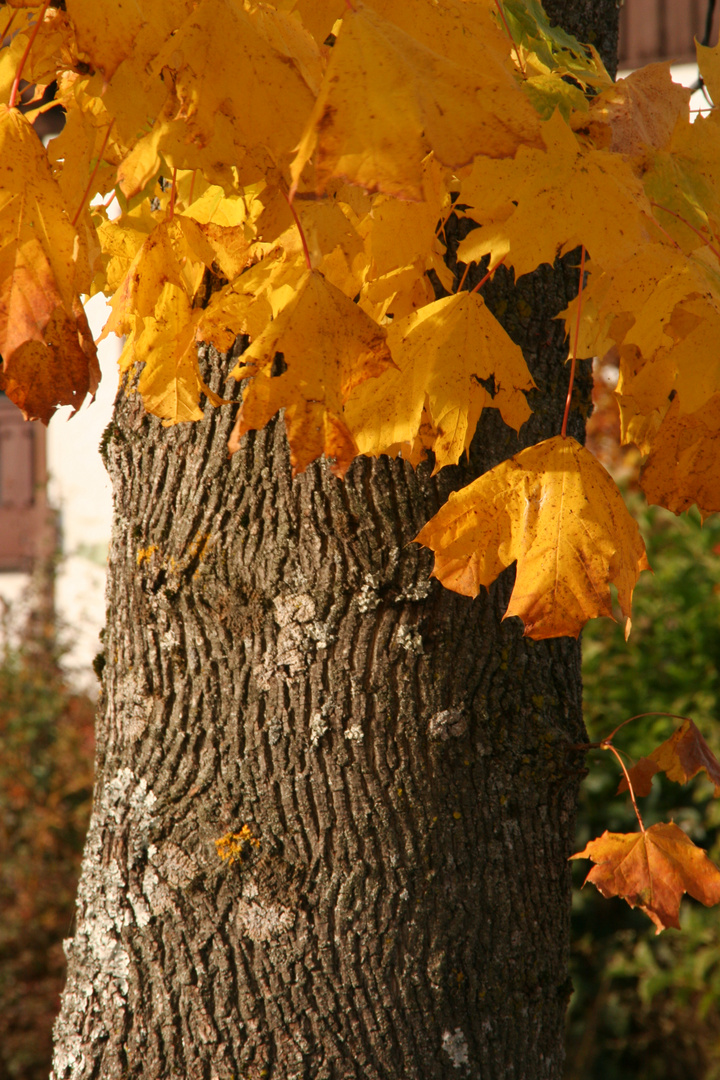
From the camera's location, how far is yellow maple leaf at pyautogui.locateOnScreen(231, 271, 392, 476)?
92 centimetres

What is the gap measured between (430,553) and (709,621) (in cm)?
261

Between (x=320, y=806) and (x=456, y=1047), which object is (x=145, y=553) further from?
(x=456, y=1047)

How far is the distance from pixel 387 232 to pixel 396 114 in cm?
31

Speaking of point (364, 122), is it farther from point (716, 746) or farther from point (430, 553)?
point (716, 746)

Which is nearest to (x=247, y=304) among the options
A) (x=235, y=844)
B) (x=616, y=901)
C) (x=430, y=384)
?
(x=430, y=384)

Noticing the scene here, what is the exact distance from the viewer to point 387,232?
1003mm

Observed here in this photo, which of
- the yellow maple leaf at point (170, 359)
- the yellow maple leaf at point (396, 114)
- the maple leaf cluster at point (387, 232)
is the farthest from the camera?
the yellow maple leaf at point (170, 359)

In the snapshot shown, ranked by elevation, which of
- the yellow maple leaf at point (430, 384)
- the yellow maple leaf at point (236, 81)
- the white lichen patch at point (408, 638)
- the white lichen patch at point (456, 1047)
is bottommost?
the white lichen patch at point (456, 1047)

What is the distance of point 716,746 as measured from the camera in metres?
3.32

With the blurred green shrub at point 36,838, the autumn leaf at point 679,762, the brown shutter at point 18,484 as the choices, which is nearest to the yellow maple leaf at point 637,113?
the autumn leaf at point 679,762

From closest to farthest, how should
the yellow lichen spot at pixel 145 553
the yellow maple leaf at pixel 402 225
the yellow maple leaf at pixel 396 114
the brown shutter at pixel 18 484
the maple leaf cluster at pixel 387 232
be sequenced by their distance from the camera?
the yellow maple leaf at pixel 396 114 < the maple leaf cluster at pixel 387 232 < the yellow maple leaf at pixel 402 225 < the yellow lichen spot at pixel 145 553 < the brown shutter at pixel 18 484

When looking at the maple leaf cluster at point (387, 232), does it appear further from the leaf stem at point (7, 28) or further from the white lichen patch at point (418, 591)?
the white lichen patch at point (418, 591)

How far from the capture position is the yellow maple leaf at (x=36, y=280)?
883 millimetres

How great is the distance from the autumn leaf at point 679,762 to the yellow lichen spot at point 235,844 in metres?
0.60
